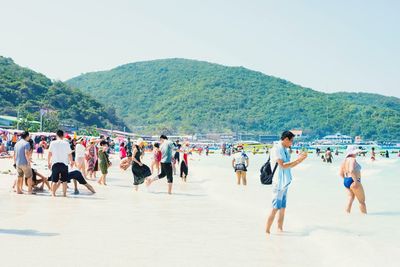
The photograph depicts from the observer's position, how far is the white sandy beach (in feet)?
21.2

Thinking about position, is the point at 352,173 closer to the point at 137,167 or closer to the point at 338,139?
the point at 137,167

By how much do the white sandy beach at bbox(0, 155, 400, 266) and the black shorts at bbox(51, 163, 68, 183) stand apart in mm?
494

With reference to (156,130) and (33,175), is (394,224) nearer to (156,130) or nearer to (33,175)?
(33,175)

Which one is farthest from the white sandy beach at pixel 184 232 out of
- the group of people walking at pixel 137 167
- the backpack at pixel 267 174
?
the backpack at pixel 267 174

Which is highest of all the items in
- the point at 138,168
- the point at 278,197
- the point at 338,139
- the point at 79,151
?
the point at 338,139

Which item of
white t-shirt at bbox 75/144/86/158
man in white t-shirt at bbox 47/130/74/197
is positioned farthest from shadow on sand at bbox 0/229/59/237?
white t-shirt at bbox 75/144/86/158

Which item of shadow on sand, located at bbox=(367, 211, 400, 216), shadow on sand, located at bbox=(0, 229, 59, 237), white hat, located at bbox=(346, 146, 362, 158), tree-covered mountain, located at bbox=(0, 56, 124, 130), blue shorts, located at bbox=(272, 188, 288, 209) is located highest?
tree-covered mountain, located at bbox=(0, 56, 124, 130)

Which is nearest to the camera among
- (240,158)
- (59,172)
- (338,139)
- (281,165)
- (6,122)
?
(281,165)

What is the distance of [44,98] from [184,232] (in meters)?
124

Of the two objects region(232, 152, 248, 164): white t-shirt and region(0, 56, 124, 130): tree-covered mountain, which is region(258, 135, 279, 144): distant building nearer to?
region(0, 56, 124, 130): tree-covered mountain

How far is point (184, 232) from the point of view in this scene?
8.24m

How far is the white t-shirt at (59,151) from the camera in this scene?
39.7ft

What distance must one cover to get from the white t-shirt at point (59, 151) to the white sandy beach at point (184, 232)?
92 centimetres

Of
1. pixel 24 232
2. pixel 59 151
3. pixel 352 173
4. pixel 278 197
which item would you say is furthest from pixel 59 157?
pixel 352 173
